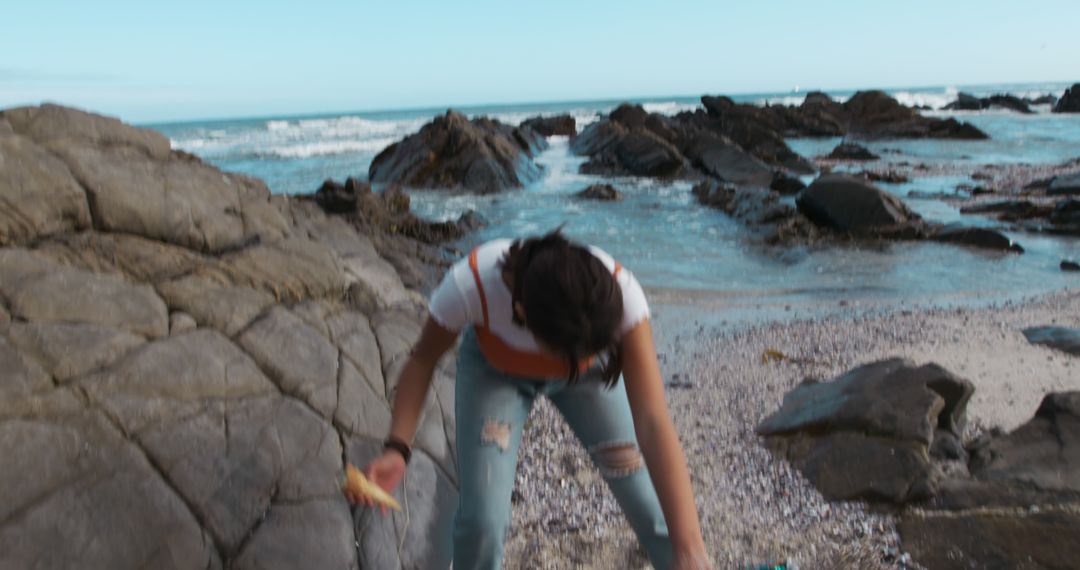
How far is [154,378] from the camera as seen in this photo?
3410 mm

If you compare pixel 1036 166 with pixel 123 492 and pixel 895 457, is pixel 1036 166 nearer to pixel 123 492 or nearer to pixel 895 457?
pixel 895 457

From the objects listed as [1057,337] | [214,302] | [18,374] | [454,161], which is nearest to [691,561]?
[18,374]

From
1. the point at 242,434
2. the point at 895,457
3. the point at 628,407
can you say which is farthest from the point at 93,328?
the point at 895,457

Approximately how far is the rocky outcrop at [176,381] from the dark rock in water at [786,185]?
48.8ft

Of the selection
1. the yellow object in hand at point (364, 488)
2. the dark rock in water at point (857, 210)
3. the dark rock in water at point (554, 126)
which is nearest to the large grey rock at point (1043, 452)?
the yellow object in hand at point (364, 488)

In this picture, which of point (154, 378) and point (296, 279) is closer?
point (154, 378)

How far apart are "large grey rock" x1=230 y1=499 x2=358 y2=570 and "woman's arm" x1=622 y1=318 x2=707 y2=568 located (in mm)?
1647

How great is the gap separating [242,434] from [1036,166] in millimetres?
25113

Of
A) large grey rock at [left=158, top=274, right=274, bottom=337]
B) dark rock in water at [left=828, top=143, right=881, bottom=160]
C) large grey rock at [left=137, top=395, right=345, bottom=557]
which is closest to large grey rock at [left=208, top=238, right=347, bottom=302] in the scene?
large grey rock at [left=158, top=274, right=274, bottom=337]

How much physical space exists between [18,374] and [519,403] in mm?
2261

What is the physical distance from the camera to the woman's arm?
212 cm

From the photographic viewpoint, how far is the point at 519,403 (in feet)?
8.29

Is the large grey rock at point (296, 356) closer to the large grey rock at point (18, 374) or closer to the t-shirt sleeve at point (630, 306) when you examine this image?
the large grey rock at point (18, 374)

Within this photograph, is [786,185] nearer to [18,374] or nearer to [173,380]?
[173,380]
